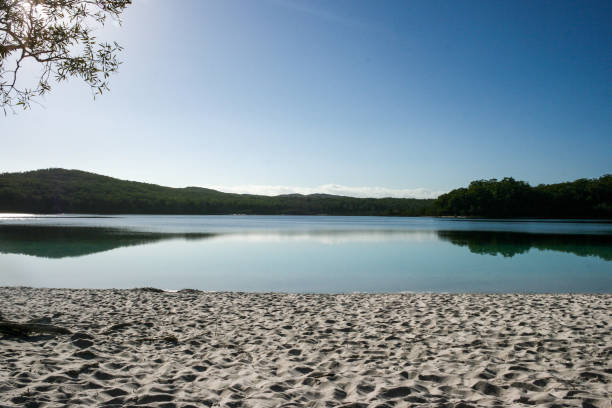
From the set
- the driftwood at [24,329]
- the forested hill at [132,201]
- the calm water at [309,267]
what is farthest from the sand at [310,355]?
the forested hill at [132,201]

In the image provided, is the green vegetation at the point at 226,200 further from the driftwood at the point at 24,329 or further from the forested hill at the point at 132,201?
the driftwood at the point at 24,329

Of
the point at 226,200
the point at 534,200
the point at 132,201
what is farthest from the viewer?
the point at 226,200

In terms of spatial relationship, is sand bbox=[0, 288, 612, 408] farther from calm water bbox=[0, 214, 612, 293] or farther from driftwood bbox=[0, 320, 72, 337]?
calm water bbox=[0, 214, 612, 293]

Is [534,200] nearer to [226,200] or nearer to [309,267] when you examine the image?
[226,200]

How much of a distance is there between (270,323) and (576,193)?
448ft

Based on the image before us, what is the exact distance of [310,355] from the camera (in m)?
6.70

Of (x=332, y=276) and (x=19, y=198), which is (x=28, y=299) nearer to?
(x=332, y=276)

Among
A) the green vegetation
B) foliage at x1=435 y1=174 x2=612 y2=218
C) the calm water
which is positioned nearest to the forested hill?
the green vegetation

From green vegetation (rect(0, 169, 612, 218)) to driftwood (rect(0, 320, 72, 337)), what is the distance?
12672 cm

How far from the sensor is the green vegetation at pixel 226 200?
4530 inches

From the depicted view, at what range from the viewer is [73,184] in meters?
134

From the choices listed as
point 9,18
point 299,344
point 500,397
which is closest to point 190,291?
point 299,344

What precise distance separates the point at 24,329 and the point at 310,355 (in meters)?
5.21

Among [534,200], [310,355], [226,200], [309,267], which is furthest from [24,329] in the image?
[226,200]
